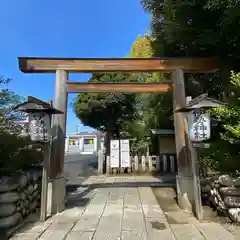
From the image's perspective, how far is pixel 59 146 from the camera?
495 cm

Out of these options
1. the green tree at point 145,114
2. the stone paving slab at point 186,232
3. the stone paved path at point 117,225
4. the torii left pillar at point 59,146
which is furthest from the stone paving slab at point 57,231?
the green tree at point 145,114

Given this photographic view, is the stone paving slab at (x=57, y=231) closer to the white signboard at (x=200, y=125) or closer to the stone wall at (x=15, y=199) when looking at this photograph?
the stone wall at (x=15, y=199)

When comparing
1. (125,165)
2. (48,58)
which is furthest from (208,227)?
(125,165)

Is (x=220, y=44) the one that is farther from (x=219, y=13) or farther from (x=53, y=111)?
(x=53, y=111)

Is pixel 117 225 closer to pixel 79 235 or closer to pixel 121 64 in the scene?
pixel 79 235

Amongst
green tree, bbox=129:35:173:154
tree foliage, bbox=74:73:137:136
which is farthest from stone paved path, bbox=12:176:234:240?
tree foliage, bbox=74:73:137:136

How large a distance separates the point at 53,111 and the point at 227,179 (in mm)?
3531

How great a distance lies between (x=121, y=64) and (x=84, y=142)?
89.1 ft

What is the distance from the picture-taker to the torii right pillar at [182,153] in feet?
15.6

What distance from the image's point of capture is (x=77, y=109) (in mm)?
12438

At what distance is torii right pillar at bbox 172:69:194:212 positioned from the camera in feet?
15.6

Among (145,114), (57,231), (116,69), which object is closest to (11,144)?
(57,231)

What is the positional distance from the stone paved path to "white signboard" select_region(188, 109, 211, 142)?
1.49 metres

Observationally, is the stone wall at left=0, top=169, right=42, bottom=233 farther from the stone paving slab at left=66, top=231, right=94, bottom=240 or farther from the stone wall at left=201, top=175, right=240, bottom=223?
the stone wall at left=201, top=175, right=240, bottom=223
